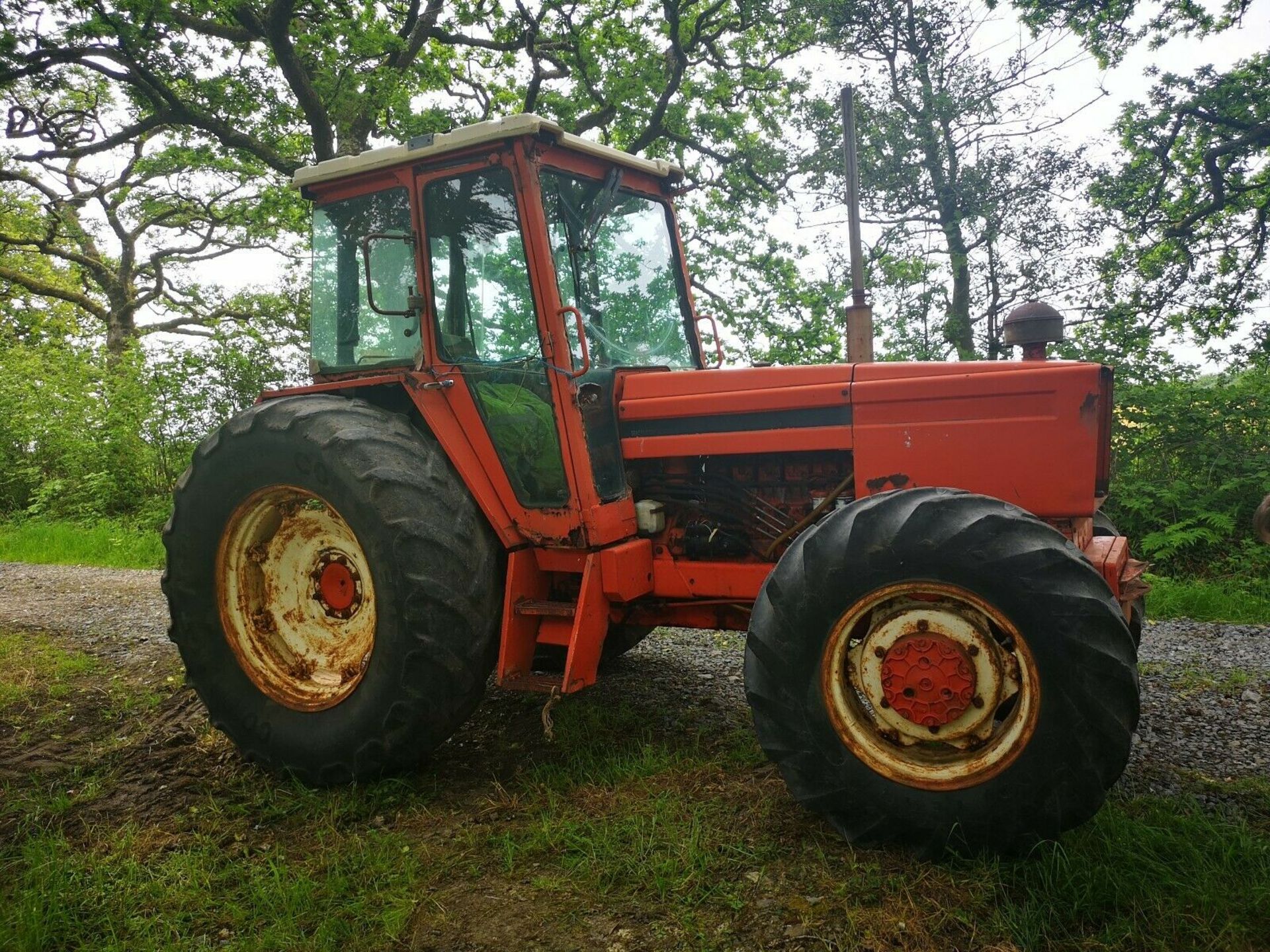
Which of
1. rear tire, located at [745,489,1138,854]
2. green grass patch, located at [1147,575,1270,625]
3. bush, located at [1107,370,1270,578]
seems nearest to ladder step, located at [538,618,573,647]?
rear tire, located at [745,489,1138,854]

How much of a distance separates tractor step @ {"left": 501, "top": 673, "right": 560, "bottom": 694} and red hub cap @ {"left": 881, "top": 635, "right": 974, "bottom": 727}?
1.20 meters

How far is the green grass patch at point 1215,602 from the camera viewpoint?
5.79 metres

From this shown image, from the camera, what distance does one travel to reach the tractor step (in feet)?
10.4

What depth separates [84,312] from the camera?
65.6 feet

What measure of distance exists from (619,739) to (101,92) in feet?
39.7

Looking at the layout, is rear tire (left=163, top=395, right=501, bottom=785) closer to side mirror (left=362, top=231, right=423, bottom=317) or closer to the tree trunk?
side mirror (left=362, top=231, right=423, bottom=317)

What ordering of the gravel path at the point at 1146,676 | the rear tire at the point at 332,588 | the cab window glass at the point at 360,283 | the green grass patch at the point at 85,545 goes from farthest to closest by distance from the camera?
1. the green grass patch at the point at 85,545
2. the cab window glass at the point at 360,283
3. the gravel path at the point at 1146,676
4. the rear tire at the point at 332,588

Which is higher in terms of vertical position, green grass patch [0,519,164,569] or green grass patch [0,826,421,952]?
green grass patch [0,519,164,569]

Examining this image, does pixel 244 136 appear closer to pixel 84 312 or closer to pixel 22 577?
pixel 22 577

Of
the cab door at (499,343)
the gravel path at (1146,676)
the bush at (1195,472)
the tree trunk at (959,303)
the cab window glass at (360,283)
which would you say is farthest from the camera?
the tree trunk at (959,303)

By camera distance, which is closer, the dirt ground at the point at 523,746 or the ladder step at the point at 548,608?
the dirt ground at the point at 523,746

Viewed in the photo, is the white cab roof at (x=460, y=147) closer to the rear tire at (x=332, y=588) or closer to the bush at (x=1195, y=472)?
the rear tire at (x=332, y=588)

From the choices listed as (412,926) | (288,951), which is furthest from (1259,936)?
(288,951)

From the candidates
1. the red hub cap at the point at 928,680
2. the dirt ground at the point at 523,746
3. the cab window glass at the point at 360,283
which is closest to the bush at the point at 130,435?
the dirt ground at the point at 523,746
